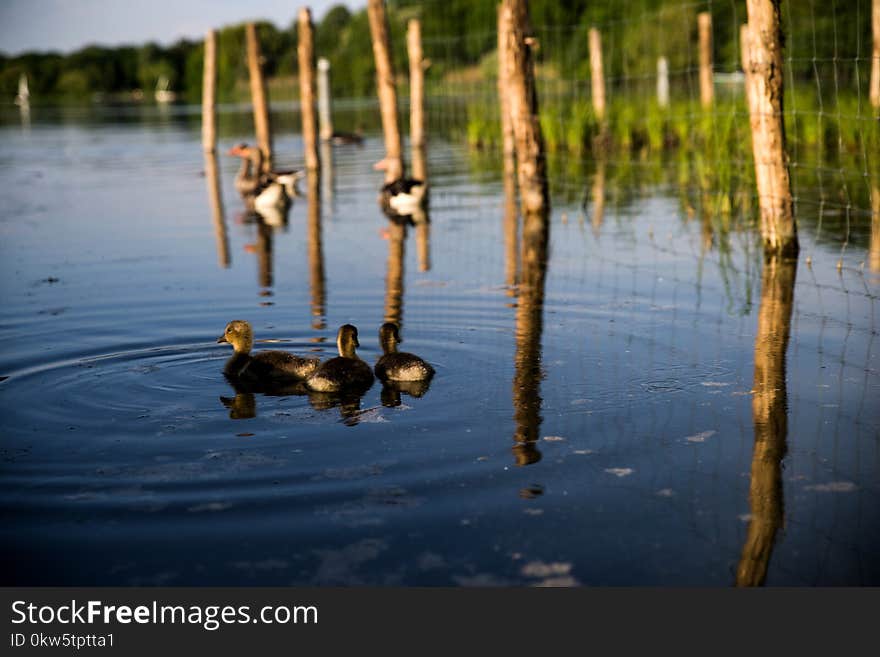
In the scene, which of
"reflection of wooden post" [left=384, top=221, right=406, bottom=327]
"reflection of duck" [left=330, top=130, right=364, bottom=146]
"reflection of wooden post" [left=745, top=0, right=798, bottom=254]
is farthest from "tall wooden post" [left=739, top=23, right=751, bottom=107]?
"reflection of duck" [left=330, top=130, right=364, bottom=146]

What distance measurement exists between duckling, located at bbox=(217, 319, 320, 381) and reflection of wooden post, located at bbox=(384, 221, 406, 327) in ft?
6.19

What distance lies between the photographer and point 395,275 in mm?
12633

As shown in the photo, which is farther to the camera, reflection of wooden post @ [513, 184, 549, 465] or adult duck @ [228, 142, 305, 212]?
adult duck @ [228, 142, 305, 212]

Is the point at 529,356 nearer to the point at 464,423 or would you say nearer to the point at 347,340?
the point at 347,340

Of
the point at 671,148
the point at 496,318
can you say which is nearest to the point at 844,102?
the point at 671,148

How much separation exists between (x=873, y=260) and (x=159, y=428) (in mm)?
8637

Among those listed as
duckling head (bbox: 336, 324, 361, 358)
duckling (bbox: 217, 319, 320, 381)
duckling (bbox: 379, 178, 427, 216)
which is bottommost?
duckling (bbox: 217, 319, 320, 381)

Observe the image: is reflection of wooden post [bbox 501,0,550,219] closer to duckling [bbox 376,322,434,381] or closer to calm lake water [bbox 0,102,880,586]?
calm lake water [bbox 0,102,880,586]

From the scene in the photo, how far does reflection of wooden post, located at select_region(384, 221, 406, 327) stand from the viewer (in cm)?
1038

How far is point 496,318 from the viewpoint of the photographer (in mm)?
9930

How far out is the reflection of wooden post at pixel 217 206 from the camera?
14789mm

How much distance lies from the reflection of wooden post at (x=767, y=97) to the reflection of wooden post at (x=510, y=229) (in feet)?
9.52

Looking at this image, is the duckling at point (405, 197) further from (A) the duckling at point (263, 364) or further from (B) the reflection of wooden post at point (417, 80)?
(A) the duckling at point (263, 364)

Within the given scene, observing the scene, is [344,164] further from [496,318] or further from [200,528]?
[200,528]
